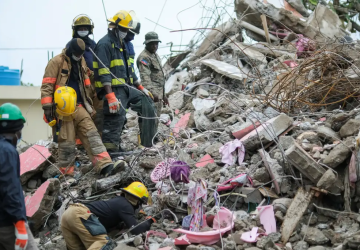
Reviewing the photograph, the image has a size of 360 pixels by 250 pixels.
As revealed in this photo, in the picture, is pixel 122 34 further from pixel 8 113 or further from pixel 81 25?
pixel 8 113

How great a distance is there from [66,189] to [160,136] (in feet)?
5.08

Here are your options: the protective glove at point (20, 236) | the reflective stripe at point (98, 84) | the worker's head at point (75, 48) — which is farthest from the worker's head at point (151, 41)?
the protective glove at point (20, 236)

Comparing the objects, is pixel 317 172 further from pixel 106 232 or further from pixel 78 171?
pixel 78 171

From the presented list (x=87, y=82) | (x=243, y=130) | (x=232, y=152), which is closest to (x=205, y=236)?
(x=232, y=152)

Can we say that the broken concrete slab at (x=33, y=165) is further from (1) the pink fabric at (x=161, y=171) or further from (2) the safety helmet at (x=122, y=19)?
(2) the safety helmet at (x=122, y=19)

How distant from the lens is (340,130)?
4699 millimetres

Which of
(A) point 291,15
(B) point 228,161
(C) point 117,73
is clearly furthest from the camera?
(A) point 291,15

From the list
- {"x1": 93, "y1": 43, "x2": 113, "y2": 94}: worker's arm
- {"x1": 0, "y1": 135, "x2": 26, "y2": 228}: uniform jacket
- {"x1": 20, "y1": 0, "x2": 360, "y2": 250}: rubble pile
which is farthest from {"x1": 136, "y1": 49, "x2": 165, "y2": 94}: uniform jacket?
{"x1": 0, "y1": 135, "x2": 26, "y2": 228}: uniform jacket

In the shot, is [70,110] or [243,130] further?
[243,130]

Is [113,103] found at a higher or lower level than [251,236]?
higher

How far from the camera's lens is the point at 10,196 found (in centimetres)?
307

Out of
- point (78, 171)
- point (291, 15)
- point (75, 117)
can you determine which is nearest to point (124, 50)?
point (75, 117)

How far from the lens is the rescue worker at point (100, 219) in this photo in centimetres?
416

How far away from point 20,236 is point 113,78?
3054 millimetres
